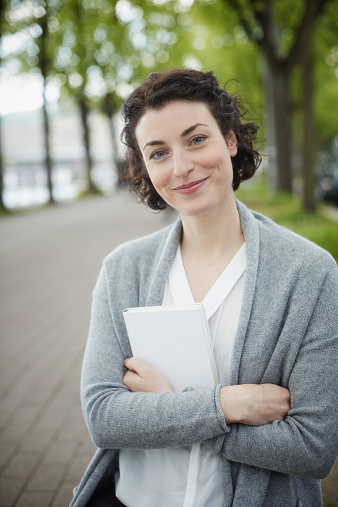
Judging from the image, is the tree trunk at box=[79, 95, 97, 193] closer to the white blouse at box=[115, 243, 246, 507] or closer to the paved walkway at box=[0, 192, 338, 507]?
the paved walkway at box=[0, 192, 338, 507]

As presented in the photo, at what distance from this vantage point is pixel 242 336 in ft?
5.12

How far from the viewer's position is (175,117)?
165 centimetres

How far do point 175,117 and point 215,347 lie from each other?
31.9 inches

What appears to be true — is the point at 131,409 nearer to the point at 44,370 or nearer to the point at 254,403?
the point at 254,403

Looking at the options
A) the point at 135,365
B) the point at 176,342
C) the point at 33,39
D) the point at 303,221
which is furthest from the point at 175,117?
the point at 33,39

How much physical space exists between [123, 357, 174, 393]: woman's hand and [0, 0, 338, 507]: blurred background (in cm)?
106

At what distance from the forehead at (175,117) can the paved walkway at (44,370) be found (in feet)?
6.55

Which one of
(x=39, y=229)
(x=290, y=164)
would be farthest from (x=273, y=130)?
(x=39, y=229)

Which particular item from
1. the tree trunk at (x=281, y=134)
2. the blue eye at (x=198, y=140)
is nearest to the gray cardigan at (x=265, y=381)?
the blue eye at (x=198, y=140)

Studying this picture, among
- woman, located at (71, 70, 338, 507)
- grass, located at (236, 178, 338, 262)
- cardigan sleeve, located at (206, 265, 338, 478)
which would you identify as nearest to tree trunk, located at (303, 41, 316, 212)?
grass, located at (236, 178, 338, 262)

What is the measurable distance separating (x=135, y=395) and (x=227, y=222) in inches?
28.0

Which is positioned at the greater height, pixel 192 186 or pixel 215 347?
pixel 192 186

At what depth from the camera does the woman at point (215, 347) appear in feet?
4.88

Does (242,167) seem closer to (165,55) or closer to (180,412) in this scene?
(180,412)
